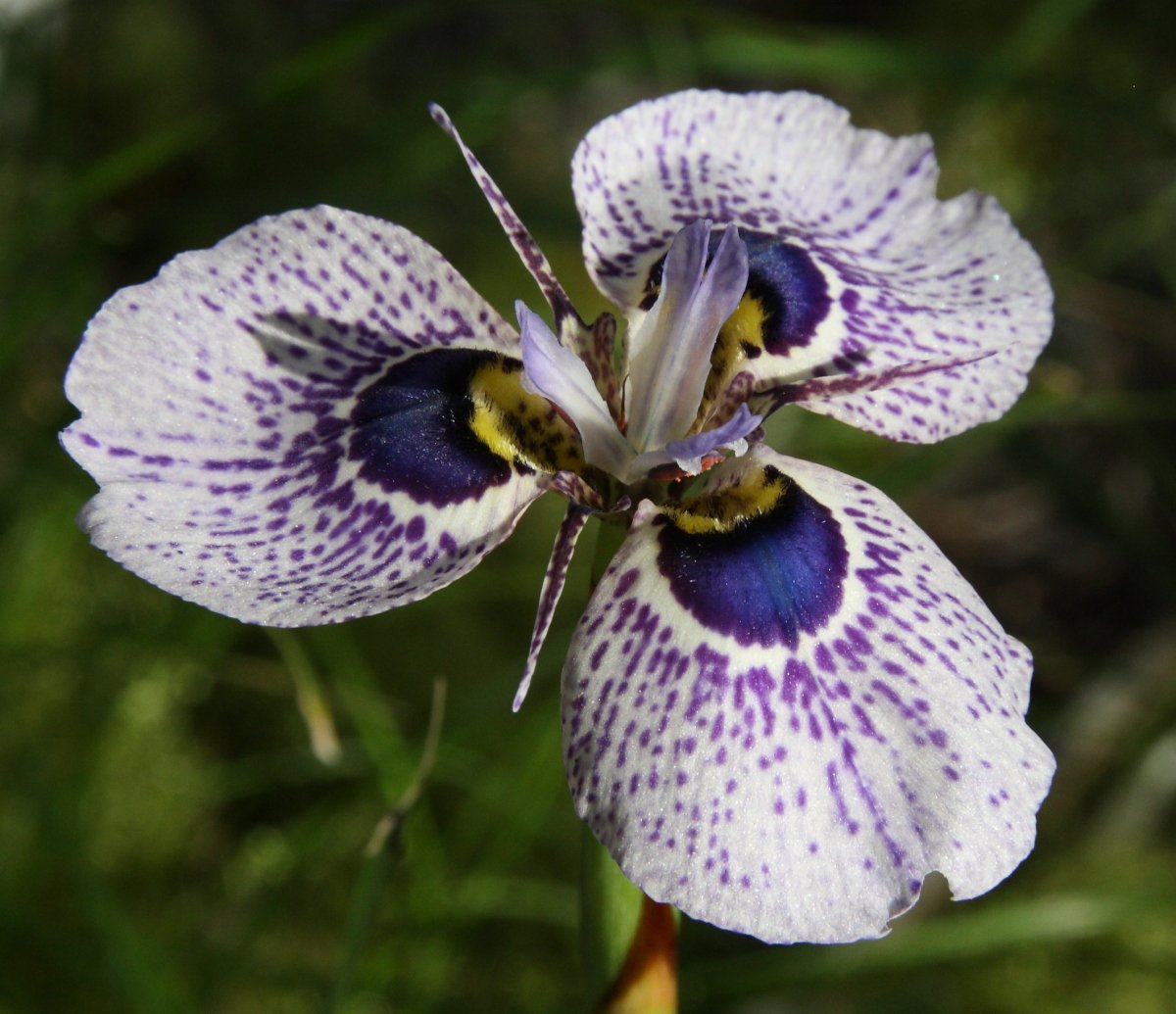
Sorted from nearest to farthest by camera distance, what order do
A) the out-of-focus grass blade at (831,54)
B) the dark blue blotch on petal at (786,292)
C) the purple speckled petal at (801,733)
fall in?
the purple speckled petal at (801,733) < the dark blue blotch on petal at (786,292) < the out-of-focus grass blade at (831,54)

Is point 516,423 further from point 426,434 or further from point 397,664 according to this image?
point 397,664

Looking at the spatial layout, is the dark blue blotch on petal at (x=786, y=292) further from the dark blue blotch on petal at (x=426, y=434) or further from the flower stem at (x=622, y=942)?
the flower stem at (x=622, y=942)

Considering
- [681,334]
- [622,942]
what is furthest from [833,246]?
[622,942]

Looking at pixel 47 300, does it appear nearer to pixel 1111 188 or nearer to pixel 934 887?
pixel 934 887

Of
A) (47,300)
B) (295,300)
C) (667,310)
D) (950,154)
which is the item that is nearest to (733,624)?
(667,310)

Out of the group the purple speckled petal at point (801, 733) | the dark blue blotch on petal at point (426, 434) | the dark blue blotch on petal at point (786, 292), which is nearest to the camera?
the purple speckled petal at point (801, 733)

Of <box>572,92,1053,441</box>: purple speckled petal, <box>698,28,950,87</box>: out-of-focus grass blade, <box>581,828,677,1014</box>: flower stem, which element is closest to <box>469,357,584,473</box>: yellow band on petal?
<box>572,92,1053,441</box>: purple speckled petal

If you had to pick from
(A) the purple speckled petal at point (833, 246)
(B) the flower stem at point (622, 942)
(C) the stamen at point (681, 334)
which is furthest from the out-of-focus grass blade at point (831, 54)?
(B) the flower stem at point (622, 942)

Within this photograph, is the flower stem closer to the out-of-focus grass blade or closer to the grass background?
the grass background
